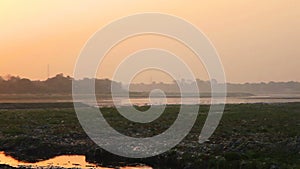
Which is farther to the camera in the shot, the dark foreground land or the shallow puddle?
the shallow puddle

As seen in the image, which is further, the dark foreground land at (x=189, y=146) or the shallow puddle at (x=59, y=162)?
the shallow puddle at (x=59, y=162)

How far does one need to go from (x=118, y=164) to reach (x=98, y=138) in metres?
11.4

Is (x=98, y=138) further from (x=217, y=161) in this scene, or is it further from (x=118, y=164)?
(x=217, y=161)

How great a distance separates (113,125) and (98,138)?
9924 millimetres

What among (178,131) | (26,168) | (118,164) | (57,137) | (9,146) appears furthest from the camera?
(178,131)

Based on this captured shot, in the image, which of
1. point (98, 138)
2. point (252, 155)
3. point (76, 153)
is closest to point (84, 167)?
point (76, 153)

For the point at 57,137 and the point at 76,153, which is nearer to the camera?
the point at 76,153

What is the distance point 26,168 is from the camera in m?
27.0

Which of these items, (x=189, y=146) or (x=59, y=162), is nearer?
(x=59, y=162)

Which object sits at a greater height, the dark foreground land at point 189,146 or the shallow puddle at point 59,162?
the dark foreground land at point 189,146

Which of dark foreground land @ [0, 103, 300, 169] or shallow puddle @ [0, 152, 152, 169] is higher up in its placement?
Answer: dark foreground land @ [0, 103, 300, 169]

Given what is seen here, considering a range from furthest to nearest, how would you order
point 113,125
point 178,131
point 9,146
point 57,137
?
point 113,125 → point 178,131 → point 57,137 → point 9,146

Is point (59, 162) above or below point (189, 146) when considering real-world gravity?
below

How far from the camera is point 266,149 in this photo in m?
29.4
